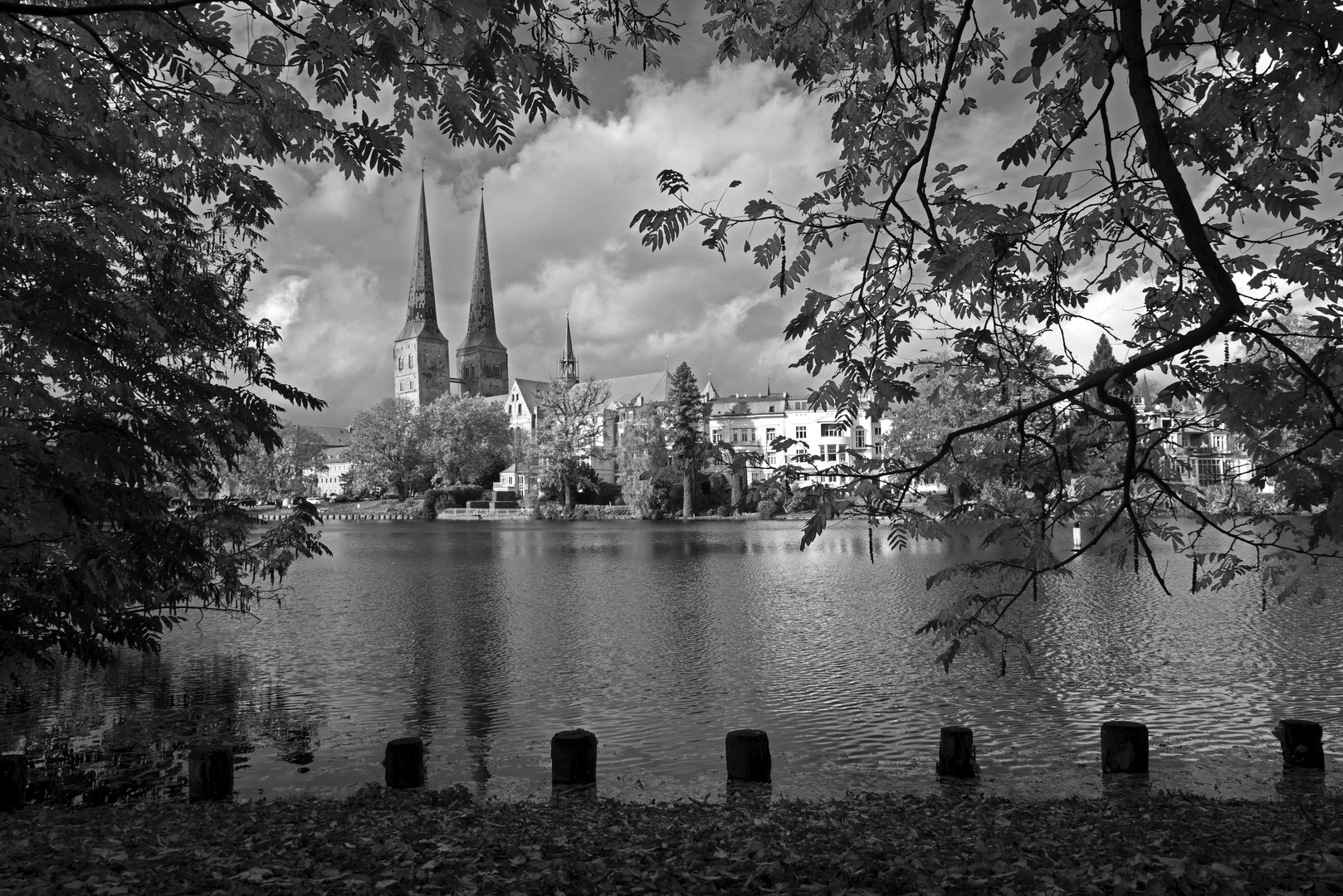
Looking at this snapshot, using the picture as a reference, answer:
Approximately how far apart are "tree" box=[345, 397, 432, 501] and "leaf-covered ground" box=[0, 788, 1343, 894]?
96783 millimetres

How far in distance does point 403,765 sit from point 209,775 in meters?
1.67

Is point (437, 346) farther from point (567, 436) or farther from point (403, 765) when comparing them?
point (403, 765)

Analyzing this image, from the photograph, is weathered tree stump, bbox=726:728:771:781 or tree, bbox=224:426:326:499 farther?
tree, bbox=224:426:326:499

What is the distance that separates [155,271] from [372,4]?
6.84 m

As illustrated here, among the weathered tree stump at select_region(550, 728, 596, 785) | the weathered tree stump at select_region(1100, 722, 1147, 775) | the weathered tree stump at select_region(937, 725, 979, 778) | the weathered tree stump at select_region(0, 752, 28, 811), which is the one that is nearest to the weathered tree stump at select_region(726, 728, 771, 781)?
the weathered tree stump at select_region(550, 728, 596, 785)

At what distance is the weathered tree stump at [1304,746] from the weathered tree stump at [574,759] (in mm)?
6868

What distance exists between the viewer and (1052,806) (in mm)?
7527

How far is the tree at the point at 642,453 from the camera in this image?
7962 cm

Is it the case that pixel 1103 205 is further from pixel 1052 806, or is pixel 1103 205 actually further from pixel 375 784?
pixel 375 784

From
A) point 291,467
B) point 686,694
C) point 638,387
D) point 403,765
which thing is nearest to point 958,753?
point 686,694

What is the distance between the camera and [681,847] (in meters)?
6.11

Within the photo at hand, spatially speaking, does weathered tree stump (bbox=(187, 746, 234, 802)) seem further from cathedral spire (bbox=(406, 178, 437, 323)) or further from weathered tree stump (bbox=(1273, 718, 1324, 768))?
cathedral spire (bbox=(406, 178, 437, 323))

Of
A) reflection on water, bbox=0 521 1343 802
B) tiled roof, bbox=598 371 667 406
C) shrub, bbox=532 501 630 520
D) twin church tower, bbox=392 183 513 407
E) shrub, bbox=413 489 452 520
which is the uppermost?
twin church tower, bbox=392 183 513 407

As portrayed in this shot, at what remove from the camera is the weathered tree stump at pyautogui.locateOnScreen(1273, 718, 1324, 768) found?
9188mm
